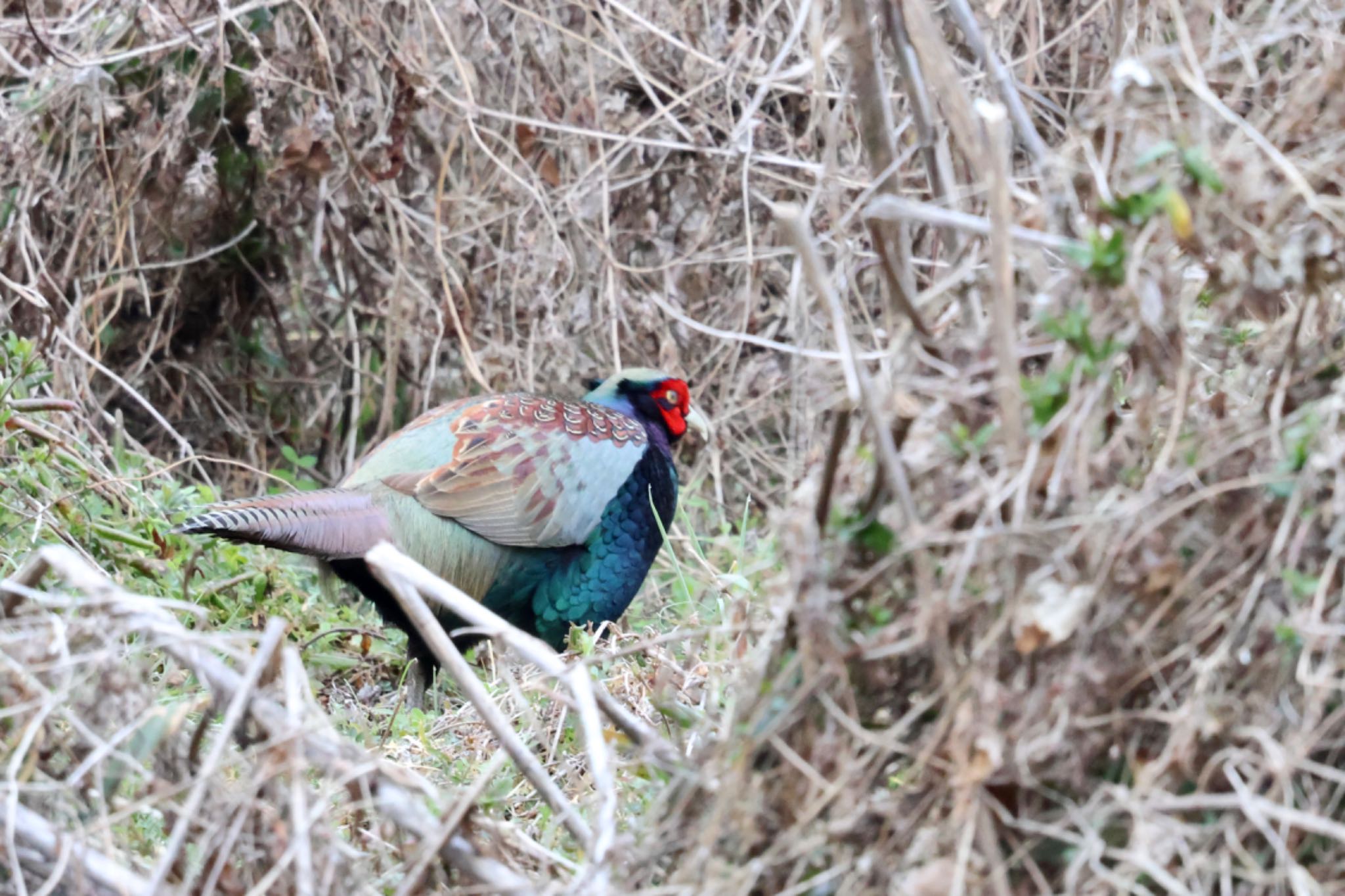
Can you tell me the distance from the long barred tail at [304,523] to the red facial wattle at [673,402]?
1098mm

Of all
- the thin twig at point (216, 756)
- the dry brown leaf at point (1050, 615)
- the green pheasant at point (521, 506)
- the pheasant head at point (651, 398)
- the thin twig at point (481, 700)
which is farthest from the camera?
the pheasant head at point (651, 398)

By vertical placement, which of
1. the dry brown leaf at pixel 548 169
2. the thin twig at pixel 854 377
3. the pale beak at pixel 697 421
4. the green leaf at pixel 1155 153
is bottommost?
the pale beak at pixel 697 421

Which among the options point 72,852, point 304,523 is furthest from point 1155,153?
point 304,523

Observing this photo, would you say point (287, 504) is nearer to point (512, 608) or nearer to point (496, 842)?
point (512, 608)

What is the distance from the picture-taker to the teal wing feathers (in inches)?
160

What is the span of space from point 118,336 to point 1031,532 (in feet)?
15.1

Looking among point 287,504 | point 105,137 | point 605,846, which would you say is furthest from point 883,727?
point 105,137

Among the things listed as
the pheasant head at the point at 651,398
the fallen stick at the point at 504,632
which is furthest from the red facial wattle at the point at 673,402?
the fallen stick at the point at 504,632

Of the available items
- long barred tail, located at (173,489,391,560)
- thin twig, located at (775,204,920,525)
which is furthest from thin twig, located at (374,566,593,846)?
long barred tail, located at (173,489,391,560)

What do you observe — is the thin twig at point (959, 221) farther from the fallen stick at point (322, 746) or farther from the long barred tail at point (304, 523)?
the long barred tail at point (304, 523)

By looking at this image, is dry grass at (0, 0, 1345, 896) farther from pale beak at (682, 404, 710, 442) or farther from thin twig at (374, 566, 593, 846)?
pale beak at (682, 404, 710, 442)

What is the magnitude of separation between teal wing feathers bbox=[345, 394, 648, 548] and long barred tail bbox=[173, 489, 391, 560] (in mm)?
181

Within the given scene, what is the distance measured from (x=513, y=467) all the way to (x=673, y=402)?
740mm

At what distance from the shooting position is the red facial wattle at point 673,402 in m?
4.66
